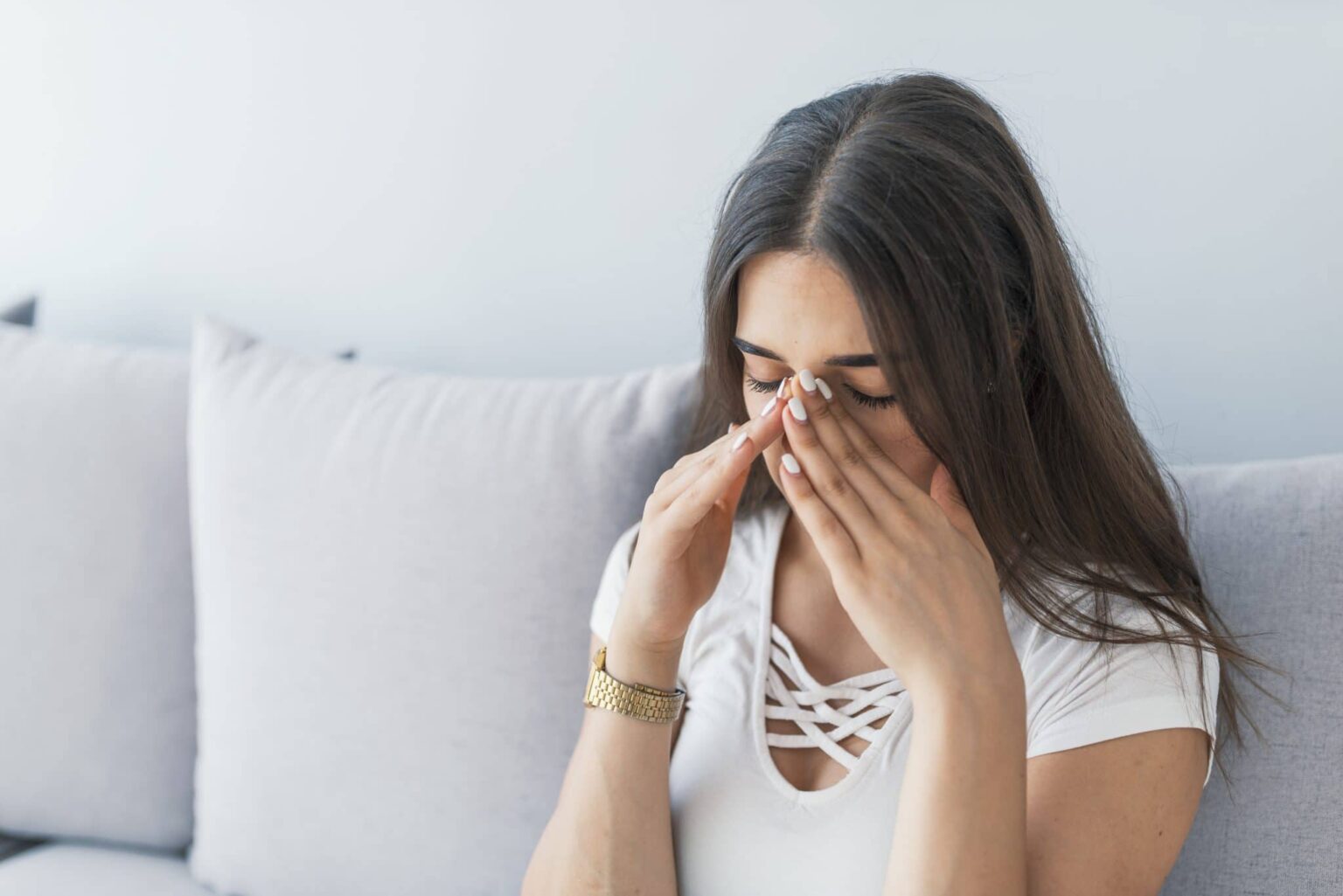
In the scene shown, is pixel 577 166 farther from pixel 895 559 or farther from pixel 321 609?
pixel 895 559

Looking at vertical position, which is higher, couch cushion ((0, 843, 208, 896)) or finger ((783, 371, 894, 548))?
finger ((783, 371, 894, 548))

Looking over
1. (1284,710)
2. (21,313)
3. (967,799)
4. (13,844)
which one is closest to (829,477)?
(967,799)

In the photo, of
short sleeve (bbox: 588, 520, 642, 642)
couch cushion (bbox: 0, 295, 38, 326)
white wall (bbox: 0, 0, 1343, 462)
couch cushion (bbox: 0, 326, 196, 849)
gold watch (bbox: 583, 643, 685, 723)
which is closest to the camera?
gold watch (bbox: 583, 643, 685, 723)

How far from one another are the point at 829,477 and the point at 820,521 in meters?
0.04

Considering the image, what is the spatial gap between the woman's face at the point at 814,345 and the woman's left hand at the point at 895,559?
0.07 feet

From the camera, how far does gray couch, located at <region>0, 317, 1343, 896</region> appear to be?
1243 millimetres

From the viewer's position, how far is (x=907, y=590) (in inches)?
34.4

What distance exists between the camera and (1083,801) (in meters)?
0.89

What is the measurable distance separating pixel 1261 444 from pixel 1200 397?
0.28 feet

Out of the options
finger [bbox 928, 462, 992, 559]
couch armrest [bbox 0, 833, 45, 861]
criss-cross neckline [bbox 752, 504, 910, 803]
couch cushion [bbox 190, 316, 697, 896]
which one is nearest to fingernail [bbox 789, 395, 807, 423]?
finger [bbox 928, 462, 992, 559]

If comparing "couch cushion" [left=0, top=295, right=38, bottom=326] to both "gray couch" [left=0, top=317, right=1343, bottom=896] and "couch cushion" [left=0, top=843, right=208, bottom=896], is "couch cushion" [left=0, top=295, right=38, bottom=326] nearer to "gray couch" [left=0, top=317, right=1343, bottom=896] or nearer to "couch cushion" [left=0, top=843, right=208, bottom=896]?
"gray couch" [left=0, top=317, right=1343, bottom=896]

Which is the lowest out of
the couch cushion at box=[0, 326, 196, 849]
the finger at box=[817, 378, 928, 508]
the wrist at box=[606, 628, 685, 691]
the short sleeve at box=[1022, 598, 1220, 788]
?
the couch cushion at box=[0, 326, 196, 849]

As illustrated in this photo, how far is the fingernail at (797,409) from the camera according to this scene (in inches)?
34.6

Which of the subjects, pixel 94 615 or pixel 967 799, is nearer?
pixel 967 799
